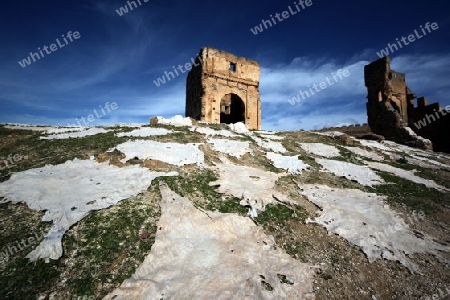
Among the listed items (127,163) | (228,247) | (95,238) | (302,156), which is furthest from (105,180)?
(302,156)

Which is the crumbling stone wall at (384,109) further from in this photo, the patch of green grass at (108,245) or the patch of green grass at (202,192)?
the patch of green grass at (108,245)

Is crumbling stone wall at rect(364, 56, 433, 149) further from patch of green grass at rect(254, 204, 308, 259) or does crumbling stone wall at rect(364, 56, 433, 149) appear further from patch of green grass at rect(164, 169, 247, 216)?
patch of green grass at rect(164, 169, 247, 216)

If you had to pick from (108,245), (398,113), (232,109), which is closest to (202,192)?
(108,245)

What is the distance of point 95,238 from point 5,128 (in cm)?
1276

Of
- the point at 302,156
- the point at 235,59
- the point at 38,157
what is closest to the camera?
the point at 38,157

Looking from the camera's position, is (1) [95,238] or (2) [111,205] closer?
(1) [95,238]

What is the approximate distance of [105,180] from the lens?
646 cm

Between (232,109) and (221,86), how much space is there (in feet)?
12.8

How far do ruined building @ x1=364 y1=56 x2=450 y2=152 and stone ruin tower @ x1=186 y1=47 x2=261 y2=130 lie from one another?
37.8 feet

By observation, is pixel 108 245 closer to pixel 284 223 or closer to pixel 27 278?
pixel 27 278

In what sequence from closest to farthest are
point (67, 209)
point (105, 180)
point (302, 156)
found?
point (67, 209)
point (105, 180)
point (302, 156)

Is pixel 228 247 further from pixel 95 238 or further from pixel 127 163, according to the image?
pixel 127 163

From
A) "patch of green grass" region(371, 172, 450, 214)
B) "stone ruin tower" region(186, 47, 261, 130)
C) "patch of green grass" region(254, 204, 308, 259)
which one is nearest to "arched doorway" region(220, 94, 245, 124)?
"stone ruin tower" region(186, 47, 261, 130)

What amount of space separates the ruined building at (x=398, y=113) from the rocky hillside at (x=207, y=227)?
45.0 feet
